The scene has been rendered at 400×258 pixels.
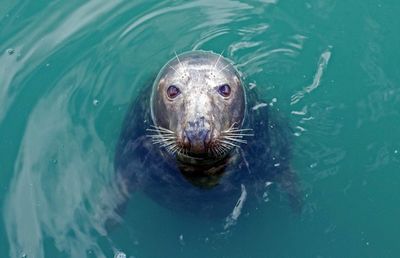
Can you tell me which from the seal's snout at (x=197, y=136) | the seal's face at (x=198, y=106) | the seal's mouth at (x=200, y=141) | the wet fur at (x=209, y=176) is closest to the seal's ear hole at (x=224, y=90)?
the seal's face at (x=198, y=106)

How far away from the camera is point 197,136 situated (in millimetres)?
5359

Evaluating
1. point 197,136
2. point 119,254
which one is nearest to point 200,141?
point 197,136

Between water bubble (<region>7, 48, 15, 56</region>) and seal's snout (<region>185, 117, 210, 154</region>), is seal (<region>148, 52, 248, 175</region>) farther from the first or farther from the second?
water bubble (<region>7, 48, 15, 56</region>)

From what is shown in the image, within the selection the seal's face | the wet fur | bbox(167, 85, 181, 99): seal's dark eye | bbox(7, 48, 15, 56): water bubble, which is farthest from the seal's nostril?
bbox(7, 48, 15, 56): water bubble

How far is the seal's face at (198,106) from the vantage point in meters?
5.46

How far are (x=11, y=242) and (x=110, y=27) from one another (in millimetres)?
2425

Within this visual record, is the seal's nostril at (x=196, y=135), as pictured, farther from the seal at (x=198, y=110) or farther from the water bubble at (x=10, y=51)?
the water bubble at (x=10, y=51)

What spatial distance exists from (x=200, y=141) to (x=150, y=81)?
1.64m

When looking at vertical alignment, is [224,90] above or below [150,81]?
Result: above

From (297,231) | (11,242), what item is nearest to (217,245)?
(297,231)

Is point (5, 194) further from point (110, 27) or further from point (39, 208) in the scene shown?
point (110, 27)

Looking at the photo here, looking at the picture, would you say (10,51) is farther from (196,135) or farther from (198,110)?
(196,135)

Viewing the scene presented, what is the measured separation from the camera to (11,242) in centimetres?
659

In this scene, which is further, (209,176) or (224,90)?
(209,176)
